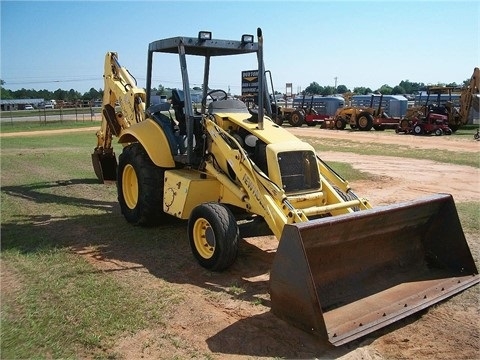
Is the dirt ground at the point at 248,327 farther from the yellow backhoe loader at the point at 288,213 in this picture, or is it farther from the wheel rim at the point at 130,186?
the wheel rim at the point at 130,186

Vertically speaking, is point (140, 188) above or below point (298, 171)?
below

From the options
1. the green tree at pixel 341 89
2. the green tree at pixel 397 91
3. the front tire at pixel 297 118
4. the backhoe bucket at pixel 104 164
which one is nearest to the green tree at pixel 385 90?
the green tree at pixel 397 91

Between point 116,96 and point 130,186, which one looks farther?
point 116,96

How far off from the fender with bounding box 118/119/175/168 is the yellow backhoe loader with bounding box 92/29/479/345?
15mm

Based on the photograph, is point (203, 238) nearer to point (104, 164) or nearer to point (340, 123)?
point (104, 164)

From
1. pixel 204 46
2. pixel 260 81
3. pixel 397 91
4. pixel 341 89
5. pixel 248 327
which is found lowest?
pixel 248 327

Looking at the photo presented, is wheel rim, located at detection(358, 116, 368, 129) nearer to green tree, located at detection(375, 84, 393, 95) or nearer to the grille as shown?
the grille

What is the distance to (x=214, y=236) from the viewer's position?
5.25m

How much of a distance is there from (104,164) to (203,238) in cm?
530

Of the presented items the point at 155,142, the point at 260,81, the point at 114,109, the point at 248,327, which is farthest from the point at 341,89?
the point at 248,327

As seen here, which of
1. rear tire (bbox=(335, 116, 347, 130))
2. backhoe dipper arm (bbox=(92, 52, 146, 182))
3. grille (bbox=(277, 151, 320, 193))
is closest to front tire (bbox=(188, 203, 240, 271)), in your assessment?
grille (bbox=(277, 151, 320, 193))

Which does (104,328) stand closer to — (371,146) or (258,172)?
(258,172)

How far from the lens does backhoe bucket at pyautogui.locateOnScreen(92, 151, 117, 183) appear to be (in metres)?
10.1

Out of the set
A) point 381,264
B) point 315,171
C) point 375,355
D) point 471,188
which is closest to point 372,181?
point 471,188
